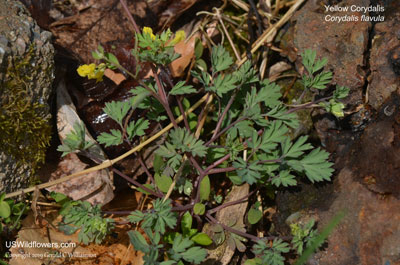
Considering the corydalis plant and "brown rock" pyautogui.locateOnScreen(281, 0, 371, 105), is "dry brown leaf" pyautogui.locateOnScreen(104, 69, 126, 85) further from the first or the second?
"brown rock" pyautogui.locateOnScreen(281, 0, 371, 105)

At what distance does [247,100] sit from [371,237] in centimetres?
118

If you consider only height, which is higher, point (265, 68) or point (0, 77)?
point (0, 77)

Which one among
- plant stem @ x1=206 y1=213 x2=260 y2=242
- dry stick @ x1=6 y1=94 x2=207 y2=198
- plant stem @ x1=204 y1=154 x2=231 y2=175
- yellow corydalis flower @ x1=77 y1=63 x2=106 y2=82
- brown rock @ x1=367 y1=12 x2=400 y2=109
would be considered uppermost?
yellow corydalis flower @ x1=77 y1=63 x2=106 y2=82

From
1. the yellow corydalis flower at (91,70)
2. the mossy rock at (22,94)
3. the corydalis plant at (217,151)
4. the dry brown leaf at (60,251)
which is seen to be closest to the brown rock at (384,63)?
the corydalis plant at (217,151)

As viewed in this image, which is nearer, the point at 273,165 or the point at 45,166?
the point at 273,165

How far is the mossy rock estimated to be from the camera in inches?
111

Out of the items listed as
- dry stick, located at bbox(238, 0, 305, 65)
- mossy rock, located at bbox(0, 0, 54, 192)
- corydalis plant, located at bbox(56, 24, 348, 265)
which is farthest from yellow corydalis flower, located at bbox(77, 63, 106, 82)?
dry stick, located at bbox(238, 0, 305, 65)

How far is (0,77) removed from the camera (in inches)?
108

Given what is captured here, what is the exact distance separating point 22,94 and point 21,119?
0.57 feet

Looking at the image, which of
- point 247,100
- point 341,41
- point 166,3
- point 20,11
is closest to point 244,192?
point 247,100

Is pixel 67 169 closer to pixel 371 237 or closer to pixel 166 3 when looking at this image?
pixel 166 3

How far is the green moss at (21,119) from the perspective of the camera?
2816mm

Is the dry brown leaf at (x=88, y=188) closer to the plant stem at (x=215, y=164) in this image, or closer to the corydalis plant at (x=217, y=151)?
the corydalis plant at (x=217, y=151)

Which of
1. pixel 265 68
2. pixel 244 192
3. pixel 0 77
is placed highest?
pixel 0 77
